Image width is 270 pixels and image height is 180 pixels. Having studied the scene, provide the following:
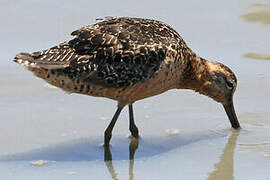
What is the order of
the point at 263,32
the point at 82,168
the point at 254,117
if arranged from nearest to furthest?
the point at 82,168 → the point at 254,117 → the point at 263,32

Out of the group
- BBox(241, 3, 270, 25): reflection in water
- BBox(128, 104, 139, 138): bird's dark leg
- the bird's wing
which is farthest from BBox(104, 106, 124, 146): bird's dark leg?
BBox(241, 3, 270, 25): reflection in water

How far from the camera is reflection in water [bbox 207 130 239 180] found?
8.30m

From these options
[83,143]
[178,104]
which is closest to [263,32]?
[178,104]

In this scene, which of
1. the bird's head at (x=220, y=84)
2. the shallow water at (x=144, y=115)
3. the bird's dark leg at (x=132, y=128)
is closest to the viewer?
the shallow water at (x=144, y=115)

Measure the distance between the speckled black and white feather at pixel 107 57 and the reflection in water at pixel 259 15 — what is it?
3525mm

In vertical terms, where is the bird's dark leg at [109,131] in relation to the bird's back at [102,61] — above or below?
below

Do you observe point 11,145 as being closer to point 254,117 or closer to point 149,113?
point 149,113

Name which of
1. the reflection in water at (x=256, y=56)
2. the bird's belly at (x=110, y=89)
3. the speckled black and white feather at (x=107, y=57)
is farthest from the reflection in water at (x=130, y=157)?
the reflection in water at (x=256, y=56)

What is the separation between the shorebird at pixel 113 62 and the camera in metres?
8.62

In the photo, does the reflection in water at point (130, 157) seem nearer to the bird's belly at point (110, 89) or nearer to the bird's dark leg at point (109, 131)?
the bird's dark leg at point (109, 131)

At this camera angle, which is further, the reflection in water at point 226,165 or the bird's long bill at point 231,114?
the bird's long bill at point 231,114

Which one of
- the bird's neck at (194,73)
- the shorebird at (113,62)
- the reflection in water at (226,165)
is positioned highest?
the shorebird at (113,62)

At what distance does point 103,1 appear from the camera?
12648 mm

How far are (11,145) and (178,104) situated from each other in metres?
2.25
